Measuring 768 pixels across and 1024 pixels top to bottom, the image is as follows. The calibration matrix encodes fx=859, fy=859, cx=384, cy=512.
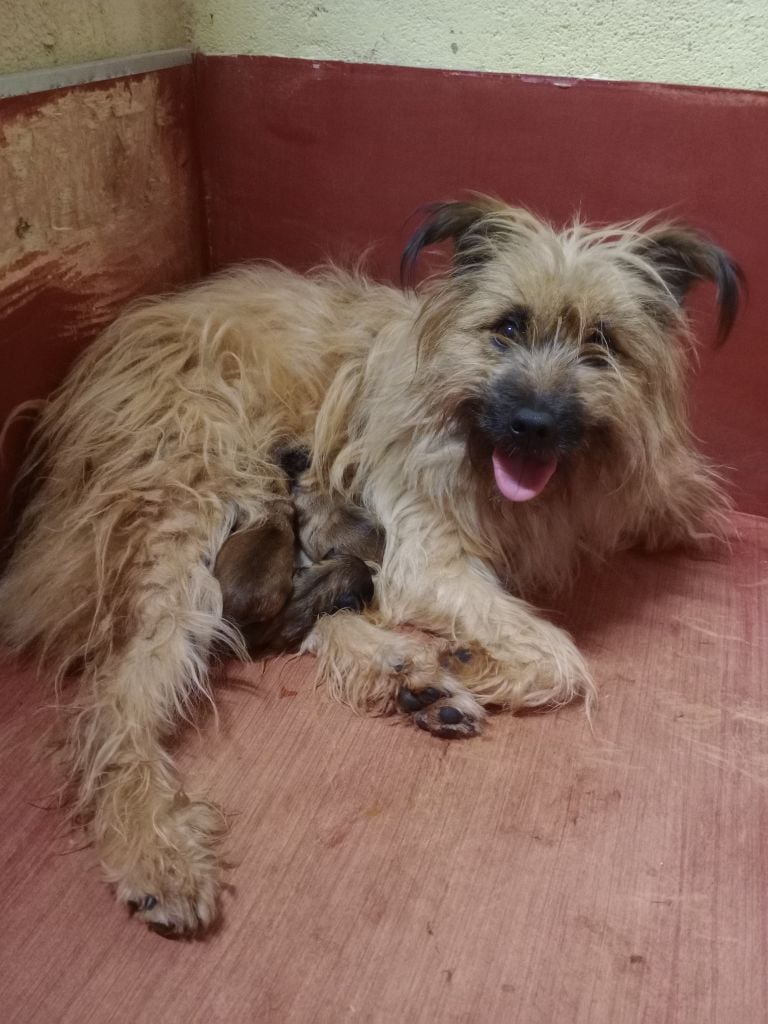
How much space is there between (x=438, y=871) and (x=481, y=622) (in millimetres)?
573

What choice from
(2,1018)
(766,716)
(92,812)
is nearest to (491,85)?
(766,716)

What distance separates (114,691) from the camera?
1572 mm

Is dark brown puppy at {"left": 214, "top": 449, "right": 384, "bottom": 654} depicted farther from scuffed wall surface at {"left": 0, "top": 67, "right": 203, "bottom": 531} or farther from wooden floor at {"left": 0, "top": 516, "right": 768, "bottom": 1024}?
scuffed wall surface at {"left": 0, "top": 67, "right": 203, "bottom": 531}

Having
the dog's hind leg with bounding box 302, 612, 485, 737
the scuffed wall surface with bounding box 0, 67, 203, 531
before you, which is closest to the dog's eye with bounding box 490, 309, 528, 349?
the dog's hind leg with bounding box 302, 612, 485, 737

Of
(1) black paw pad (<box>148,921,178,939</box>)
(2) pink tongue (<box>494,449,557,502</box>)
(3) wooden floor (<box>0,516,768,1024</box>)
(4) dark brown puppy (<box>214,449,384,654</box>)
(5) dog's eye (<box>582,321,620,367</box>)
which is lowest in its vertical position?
(3) wooden floor (<box>0,516,768,1024</box>)

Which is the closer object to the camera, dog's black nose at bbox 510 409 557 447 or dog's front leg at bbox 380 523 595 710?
dog's black nose at bbox 510 409 557 447

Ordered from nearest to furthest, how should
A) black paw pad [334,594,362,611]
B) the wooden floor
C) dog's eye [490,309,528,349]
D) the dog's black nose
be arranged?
the wooden floor, the dog's black nose, dog's eye [490,309,528,349], black paw pad [334,594,362,611]

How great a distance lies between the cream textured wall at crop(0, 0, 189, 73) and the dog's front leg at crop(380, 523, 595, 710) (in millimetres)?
1299

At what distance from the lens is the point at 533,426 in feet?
5.30

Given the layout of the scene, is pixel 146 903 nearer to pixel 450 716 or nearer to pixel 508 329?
pixel 450 716

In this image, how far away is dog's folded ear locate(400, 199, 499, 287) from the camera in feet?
Answer: 5.84

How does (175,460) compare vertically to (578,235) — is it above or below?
below

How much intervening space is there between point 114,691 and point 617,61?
5.89ft

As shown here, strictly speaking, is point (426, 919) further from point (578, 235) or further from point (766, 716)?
point (578, 235)
